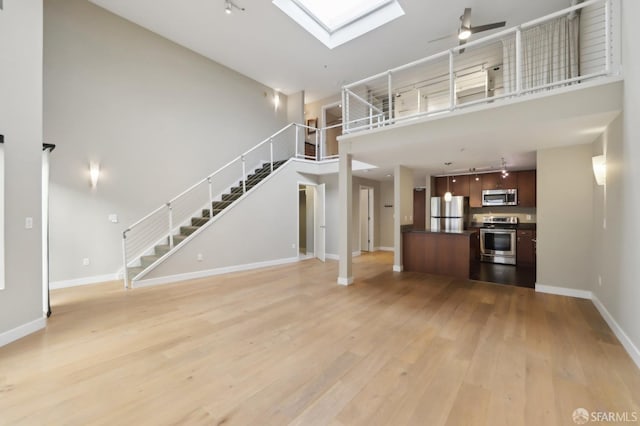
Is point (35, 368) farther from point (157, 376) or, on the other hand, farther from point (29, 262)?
point (29, 262)

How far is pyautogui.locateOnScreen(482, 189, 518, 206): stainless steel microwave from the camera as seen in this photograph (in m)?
6.80

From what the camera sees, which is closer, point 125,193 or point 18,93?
point 18,93

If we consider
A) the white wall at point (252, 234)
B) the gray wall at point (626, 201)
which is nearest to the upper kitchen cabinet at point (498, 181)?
the gray wall at point (626, 201)

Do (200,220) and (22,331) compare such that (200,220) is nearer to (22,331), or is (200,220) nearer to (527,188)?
(22,331)

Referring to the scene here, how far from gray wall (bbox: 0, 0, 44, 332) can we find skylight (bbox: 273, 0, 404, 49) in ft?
12.8

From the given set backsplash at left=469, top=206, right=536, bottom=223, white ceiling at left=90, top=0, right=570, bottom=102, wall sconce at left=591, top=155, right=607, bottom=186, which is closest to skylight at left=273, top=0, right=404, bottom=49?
white ceiling at left=90, top=0, right=570, bottom=102

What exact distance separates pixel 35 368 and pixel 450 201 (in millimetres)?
8149

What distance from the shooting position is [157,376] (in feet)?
6.87

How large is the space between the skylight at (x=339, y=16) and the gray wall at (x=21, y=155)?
391 centimetres

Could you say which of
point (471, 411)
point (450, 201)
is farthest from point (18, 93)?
point (450, 201)

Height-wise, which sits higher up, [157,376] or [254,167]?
[254,167]

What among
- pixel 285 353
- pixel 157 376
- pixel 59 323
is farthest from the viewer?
pixel 59 323

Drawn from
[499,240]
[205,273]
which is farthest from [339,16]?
[499,240]

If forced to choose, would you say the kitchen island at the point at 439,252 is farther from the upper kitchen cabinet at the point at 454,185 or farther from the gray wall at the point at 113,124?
the gray wall at the point at 113,124
